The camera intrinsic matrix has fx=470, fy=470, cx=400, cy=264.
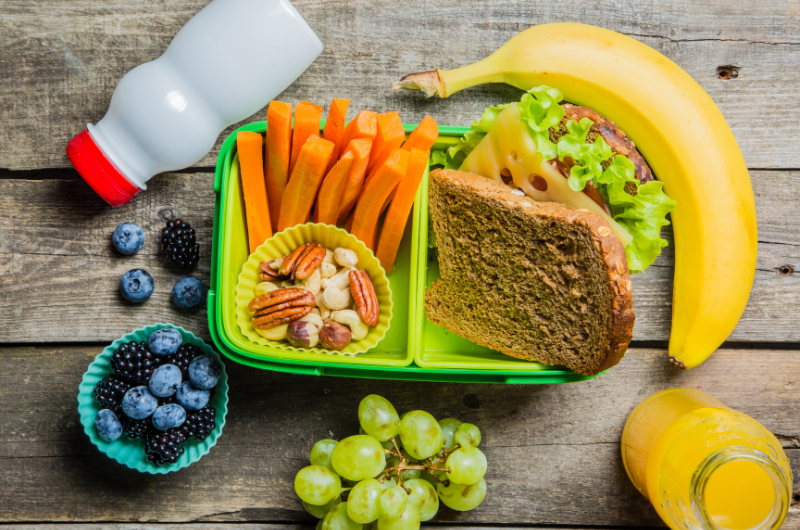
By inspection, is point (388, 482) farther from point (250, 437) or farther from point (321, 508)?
point (250, 437)

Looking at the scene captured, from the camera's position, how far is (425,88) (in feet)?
3.37

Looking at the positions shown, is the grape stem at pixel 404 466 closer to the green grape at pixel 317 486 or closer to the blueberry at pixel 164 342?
the green grape at pixel 317 486

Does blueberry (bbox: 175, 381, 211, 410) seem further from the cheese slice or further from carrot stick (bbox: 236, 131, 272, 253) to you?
the cheese slice

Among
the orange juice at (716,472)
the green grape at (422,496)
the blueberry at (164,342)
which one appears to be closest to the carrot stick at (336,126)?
the blueberry at (164,342)

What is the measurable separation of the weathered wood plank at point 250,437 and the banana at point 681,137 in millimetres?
191

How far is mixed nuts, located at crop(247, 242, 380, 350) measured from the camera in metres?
0.90

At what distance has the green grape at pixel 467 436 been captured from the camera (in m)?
0.99

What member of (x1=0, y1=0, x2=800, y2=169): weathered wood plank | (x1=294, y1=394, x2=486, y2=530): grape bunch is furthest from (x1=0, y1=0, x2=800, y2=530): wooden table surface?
(x1=294, y1=394, x2=486, y2=530): grape bunch

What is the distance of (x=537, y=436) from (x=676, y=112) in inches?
30.3

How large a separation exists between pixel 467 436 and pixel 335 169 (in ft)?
2.01

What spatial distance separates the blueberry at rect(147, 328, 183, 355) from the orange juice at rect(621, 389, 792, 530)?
3.28ft

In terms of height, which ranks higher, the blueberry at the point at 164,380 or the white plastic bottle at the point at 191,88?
the white plastic bottle at the point at 191,88

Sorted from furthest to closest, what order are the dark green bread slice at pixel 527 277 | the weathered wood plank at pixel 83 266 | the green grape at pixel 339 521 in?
1. the weathered wood plank at pixel 83 266
2. the green grape at pixel 339 521
3. the dark green bread slice at pixel 527 277

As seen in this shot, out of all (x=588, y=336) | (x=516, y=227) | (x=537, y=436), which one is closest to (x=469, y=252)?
(x=516, y=227)
